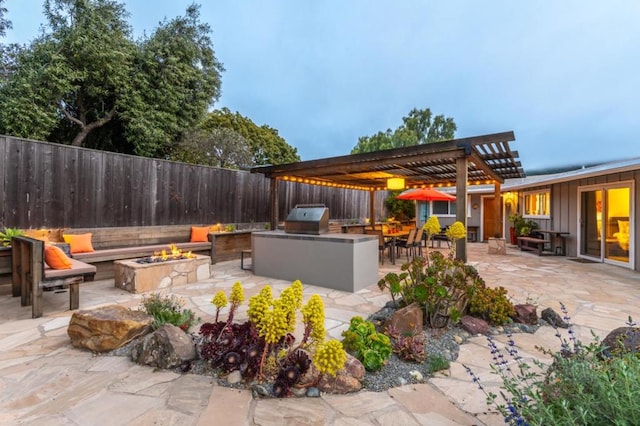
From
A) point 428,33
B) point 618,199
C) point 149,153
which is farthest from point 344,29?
point 618,199

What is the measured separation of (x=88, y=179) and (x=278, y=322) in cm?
558

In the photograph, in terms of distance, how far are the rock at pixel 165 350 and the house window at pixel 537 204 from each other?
36.8 feet

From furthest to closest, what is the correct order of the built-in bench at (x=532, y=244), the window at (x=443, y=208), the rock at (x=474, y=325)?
the window at (x=443, y=208), the built-in bench at (x=532, y=244), the rock at (x=474, y=325)

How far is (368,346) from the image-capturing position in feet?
8.16

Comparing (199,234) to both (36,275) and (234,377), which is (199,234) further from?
(234,377)

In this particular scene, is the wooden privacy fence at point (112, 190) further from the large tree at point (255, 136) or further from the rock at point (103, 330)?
the large tree at point (255, 136)

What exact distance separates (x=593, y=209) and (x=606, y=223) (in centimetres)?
60

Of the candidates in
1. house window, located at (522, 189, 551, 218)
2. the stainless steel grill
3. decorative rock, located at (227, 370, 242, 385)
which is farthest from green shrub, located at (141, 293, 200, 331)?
house window, located at (522, 189, 551, 218)

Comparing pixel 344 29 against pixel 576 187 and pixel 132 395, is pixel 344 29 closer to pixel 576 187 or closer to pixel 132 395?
pixel 576 187

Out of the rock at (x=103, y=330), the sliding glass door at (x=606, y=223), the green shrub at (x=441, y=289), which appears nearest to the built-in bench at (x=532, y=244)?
the sliding glass door at (x=606, y=223)

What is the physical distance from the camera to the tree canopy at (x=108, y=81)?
7605 millimetres

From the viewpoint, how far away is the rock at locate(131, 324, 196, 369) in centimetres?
232

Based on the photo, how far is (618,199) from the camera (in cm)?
702

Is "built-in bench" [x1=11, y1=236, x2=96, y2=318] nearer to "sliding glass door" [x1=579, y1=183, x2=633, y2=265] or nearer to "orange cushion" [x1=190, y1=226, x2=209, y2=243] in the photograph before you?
"orange cushion" [x1=190, y1=226, x2=209, y2=243]
